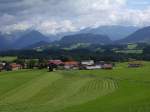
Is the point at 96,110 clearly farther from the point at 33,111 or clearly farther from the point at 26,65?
the point at 26,65

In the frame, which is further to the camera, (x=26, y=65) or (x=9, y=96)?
(x=26, y=65)

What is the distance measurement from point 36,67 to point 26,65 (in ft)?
32.4

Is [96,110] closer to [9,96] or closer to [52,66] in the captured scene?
[9,96]

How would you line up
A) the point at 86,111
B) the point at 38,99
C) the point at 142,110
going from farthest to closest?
1. the point at 38,99
2. the point at 86,111
3. the point at 142,110

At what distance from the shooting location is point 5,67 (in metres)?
178

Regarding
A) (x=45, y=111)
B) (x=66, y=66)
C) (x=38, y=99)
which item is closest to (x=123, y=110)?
(x=45, y=111)

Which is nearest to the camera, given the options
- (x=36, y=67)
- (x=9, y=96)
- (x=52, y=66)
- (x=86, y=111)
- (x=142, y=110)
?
(x=142, y=110)

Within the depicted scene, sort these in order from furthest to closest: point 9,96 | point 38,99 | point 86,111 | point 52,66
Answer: point 52,66
point 9,96
point 38,99
point 86,111

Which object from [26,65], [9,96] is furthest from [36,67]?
[9,96]

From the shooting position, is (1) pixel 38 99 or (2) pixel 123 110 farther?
(1) pixel 38 99

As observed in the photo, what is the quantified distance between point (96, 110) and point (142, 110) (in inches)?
212

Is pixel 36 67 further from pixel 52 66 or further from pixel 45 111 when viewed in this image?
pixel 45 111

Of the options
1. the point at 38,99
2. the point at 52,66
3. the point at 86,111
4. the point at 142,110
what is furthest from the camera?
the point at 52,66

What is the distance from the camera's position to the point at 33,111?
126 feet
